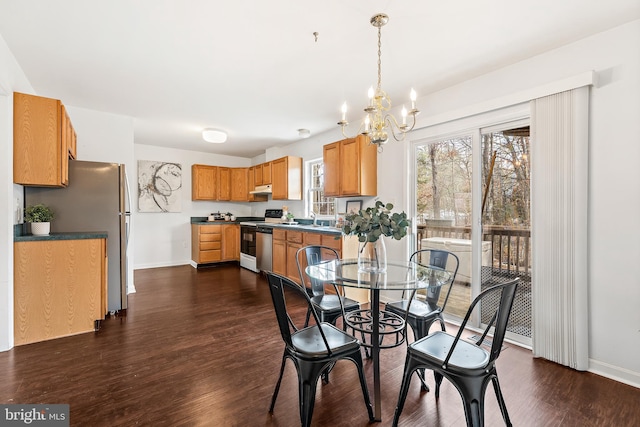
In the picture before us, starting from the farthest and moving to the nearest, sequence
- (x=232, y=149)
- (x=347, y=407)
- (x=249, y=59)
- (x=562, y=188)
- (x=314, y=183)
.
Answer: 1. (x=232, y=149)
2. (x=314, y=183)
3. (x=249, y=59)
4. (x=562, y=188)
5. (x=347, y=407)

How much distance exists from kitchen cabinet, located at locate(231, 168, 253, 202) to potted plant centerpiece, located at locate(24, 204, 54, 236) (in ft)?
13.4

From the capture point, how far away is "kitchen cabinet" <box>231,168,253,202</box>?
6926 millimetres

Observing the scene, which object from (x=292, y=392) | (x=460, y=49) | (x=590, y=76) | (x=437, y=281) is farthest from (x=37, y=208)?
(x=590, y=76)

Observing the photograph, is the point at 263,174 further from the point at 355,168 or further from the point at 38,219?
the point at 38,219

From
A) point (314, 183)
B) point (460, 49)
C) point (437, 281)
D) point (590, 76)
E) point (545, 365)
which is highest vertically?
point (460, 49)

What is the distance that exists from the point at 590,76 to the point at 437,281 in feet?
6.43

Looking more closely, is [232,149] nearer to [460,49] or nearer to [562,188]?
[460,49]

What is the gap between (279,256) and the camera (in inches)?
192

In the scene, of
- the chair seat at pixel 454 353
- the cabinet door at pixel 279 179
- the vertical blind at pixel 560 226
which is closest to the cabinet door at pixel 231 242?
the cabinet door at pixel 279 179

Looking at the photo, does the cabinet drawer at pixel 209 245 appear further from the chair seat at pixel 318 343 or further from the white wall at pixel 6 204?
the chair seat at pixel 318 343

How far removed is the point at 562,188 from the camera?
233cm

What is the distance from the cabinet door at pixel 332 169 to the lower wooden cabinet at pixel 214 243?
298 centimetres

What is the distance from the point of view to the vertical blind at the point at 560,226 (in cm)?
225

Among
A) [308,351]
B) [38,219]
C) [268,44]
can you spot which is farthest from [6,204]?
[308,351]
